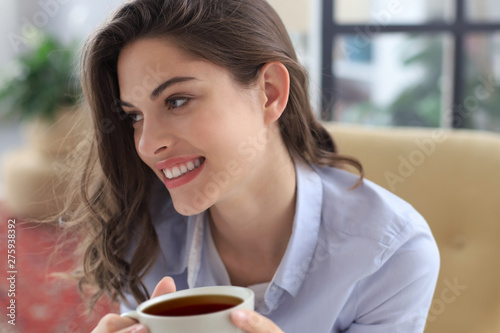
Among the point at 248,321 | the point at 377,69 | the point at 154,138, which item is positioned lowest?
the point at 248,321

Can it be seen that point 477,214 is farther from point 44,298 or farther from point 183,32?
point 44,298

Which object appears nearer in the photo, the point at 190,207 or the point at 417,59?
the point at 190,207

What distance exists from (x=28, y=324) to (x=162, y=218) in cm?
125

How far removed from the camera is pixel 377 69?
12.2 feet

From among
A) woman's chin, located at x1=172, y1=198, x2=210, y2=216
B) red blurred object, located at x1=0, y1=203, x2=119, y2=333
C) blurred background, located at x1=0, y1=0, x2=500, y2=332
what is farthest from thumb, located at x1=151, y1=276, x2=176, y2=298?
blurred background, located at x1=0, y1=0, x2=500, y2=332

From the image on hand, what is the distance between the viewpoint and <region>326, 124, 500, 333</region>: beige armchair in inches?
40.3

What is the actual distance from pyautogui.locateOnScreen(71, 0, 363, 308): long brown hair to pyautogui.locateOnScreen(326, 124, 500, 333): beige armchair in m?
0.11

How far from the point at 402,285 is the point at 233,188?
13.7 inches

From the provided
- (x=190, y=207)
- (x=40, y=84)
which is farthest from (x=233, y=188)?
(x=40, y=84)

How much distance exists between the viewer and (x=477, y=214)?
3.45 feet

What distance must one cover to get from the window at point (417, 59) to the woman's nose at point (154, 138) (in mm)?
2657

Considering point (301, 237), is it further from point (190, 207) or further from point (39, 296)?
point (39, 296)

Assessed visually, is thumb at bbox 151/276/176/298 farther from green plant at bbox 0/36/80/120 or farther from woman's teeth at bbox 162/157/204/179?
green plant at bbox 0/36/80/120

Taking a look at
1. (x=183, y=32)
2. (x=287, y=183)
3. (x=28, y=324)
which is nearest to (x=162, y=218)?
(x=287, y=183)
